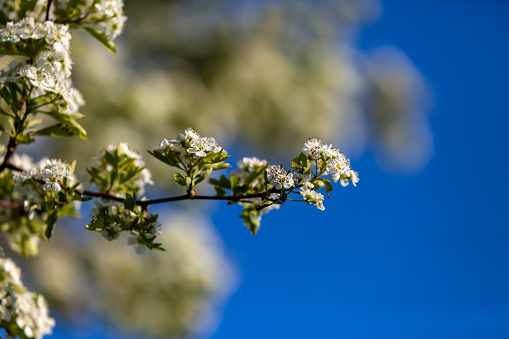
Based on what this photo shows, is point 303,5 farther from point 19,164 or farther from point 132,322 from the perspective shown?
point 19,164

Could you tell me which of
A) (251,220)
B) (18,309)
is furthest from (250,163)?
(18,309)

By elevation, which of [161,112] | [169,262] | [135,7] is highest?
[135,7]

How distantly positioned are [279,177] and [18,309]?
0.95 m

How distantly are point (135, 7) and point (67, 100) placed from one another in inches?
315

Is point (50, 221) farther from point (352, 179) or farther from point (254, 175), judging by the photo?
point (352, 179)

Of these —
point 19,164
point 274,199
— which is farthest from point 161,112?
point 274,199

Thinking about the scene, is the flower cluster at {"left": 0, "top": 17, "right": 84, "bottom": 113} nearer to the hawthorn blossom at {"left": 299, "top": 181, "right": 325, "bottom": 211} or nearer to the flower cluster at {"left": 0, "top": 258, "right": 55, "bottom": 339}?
the flower cluster at {"left": 0, "top": 258, "right": 55, "bottom": 339}

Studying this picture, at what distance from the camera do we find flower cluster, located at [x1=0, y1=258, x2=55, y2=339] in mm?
1630

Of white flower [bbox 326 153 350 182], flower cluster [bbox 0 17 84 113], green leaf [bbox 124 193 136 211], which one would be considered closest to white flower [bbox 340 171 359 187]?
white flower [bbox 326 153 350 182]

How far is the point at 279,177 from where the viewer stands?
4.30 ft

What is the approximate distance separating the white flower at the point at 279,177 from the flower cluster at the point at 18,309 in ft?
2.99

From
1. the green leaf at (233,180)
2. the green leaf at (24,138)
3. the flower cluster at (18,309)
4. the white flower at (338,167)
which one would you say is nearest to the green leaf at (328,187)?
the white flower at (338,167)

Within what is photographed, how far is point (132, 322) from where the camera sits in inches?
276

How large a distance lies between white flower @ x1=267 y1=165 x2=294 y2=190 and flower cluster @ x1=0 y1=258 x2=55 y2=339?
0.91 m
